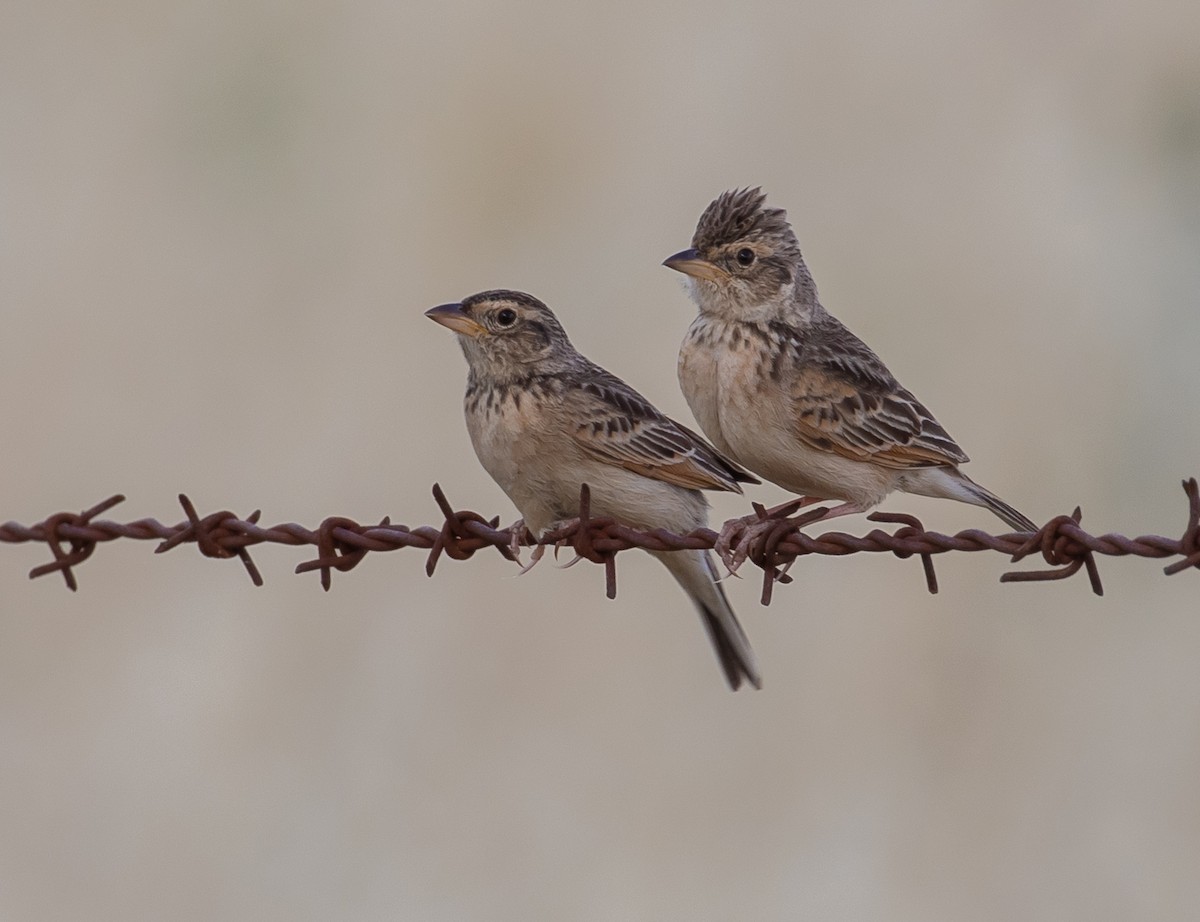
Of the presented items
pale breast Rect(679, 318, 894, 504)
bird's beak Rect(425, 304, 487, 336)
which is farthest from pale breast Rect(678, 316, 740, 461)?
bird's beak Rect(425, 304, 487, 336)

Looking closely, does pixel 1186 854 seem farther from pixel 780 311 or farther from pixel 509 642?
pixel 780 311

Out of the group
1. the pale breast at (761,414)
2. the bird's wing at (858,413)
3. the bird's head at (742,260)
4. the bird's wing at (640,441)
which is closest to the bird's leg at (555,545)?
the bird's wing at (640,441)

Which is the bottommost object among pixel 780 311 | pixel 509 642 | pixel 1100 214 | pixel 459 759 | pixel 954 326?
pixel 459 759

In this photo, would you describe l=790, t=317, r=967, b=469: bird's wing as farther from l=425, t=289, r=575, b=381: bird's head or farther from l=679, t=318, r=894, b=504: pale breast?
l=425, t=289, r=575, b=381: bird's head

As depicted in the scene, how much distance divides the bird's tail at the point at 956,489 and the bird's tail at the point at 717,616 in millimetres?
905

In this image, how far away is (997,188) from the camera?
17.4 metres

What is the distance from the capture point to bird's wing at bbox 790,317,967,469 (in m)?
7.18

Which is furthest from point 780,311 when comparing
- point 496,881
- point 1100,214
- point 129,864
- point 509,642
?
point 1100,214

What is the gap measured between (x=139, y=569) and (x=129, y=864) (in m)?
2.47

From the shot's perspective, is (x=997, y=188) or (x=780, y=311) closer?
(x=780, y=311)

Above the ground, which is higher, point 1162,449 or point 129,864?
point 1162,449

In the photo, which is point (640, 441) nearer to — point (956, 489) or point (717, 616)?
point (717, 616)

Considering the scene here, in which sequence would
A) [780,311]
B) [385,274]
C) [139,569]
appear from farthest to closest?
1. [385,274]
2. [139,569]
3. [780,311]

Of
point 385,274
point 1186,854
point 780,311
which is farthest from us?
point 385,274
